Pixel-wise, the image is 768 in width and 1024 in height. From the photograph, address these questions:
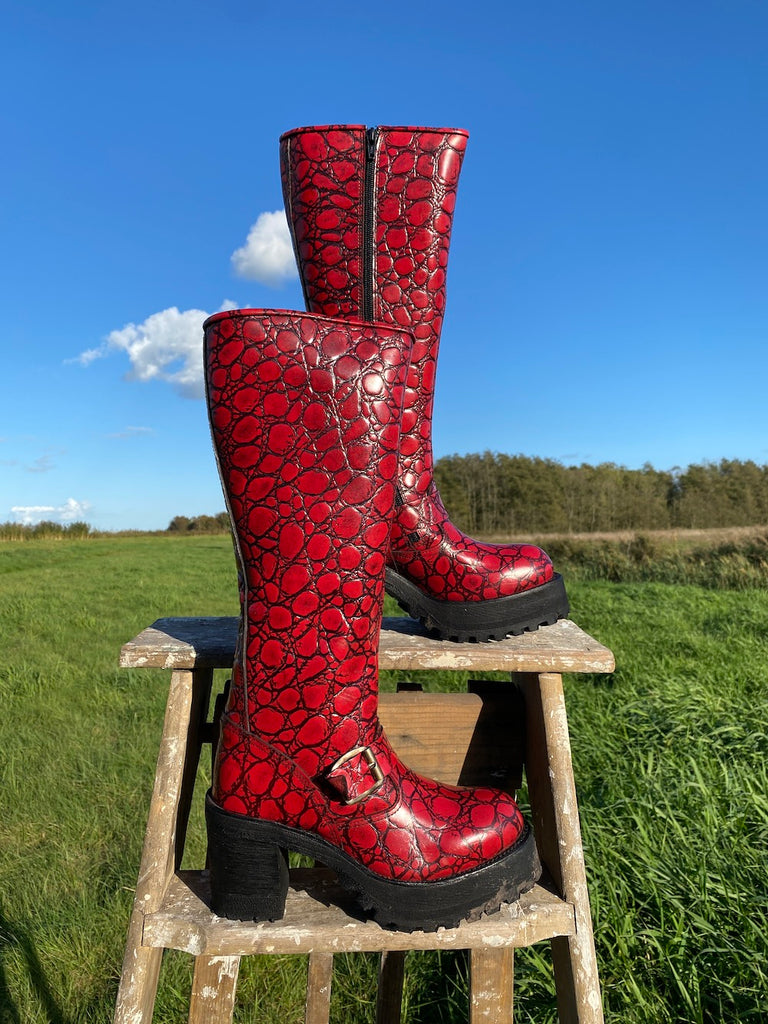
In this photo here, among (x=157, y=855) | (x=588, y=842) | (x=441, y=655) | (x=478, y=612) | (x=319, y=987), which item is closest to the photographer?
(x=157, y=855)

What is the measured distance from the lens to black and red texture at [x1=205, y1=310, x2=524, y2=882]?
1257 millimetres

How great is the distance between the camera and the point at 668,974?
2426mm

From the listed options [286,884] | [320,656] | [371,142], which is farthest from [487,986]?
[371,142]

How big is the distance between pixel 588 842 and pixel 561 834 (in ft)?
6.25

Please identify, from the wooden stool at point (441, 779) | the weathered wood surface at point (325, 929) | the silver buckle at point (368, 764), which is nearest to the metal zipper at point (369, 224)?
the wooden stool at point (441, 779)

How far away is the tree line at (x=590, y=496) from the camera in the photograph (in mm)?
25516

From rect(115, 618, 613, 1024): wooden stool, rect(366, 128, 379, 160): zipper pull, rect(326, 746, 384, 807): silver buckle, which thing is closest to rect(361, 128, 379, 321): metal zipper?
rect(366, 128, 379, 160): zipper pull

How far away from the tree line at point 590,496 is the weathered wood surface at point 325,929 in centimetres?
2325

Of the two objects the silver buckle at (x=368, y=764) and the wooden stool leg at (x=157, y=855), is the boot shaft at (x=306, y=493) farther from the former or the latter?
the wooden stool leg at (x=157, y=855)

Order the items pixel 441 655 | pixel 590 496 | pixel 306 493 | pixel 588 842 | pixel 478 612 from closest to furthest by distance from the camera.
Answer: pixel 306 493 < pixel 441 655 < pixel 478 612 < pixel 588 842 < pixel 590 496

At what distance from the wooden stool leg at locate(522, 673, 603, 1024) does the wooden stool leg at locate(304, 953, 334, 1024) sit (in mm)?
1042

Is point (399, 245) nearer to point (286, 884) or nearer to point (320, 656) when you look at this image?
point (320, 656)

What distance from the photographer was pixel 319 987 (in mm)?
2338

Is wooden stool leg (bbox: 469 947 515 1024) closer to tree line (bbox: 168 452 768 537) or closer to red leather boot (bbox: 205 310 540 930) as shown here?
red leather boot (bbox: 205 310 540 930)
